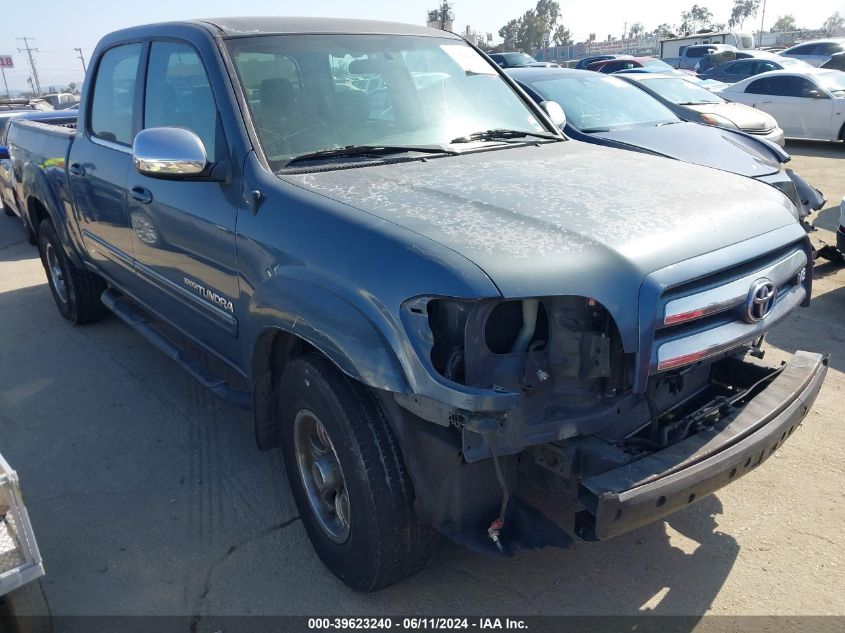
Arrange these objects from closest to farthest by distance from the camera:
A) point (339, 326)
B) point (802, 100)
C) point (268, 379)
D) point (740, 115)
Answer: point (339, 326)
point (268, 379)
point (740, 115)
point (802, 100)

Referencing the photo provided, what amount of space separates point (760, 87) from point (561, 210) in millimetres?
14477

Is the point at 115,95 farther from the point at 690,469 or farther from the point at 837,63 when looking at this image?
the point at 837,63

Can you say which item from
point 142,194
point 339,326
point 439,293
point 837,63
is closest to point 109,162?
point 142,194

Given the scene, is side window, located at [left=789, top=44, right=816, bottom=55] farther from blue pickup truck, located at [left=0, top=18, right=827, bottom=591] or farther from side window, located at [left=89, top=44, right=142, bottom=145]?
side window, located at [left=89, top=44, right=142, bottom=145]

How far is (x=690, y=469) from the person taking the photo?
2.16 meters

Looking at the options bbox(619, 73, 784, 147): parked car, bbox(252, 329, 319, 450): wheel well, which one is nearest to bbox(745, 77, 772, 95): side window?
bbox(619, 73, 784, 147): parked car

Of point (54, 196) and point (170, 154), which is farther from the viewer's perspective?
point (54, 196)

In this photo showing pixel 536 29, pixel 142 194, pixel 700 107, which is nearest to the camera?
pixel 142 194

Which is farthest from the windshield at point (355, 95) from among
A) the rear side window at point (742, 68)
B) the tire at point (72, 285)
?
the rear side window at point (742, 68)

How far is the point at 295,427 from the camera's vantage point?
2814 mm

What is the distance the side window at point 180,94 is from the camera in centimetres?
310

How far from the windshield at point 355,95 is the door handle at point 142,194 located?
91cm

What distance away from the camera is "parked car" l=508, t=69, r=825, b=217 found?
22.4ft

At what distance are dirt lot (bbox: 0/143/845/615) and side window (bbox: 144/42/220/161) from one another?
1657 mm
